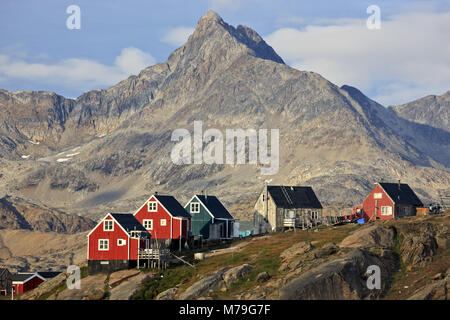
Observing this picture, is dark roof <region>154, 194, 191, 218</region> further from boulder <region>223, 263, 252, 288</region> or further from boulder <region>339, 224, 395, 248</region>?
boulder <region>339, 224, 395, 248</region>

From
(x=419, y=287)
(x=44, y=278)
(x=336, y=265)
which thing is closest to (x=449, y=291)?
(x=419, y=287)

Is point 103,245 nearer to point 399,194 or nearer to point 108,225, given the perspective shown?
point 108,225

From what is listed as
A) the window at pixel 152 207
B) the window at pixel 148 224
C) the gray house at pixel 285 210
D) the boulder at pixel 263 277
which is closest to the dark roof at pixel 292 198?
the gray house at pixel 285 210

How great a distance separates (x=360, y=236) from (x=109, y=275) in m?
27.3

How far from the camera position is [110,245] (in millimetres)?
78688

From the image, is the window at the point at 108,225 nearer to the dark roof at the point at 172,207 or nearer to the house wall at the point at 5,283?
the dark roof at the point at 172,207

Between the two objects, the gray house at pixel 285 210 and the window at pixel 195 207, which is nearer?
the window at pixel 195 207

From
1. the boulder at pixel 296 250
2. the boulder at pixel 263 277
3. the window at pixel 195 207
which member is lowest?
the boulder at pixel 263 277

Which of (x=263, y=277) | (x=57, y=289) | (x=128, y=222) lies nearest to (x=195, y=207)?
(x=128, y=222)

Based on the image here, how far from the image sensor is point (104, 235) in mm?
79438

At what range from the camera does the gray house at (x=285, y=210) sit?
327 ft

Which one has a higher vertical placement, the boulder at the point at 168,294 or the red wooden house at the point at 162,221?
the red wooden house at the point at 162,221

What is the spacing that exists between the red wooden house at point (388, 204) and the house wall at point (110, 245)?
37.2 metres
